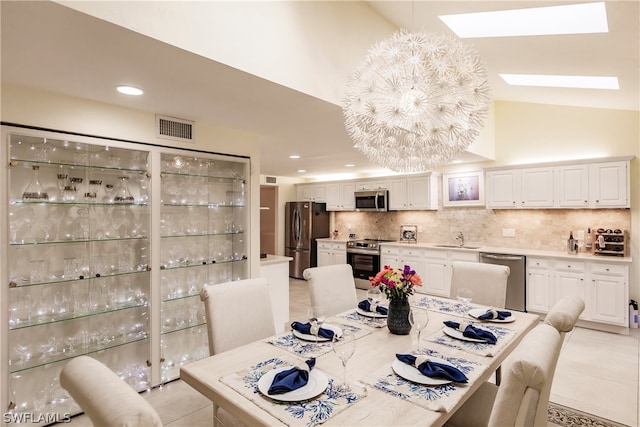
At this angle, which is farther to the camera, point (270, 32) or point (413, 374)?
point (270, 32)

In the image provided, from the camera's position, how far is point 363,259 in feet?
22.0

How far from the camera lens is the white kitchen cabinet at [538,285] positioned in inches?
182

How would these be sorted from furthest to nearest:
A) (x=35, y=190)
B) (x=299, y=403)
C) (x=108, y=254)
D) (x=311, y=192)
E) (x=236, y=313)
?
(x=311, y=192) → (x=108, y=254) → (x=35, y=190) → (x=236, y=313) → (x=299, y=403)

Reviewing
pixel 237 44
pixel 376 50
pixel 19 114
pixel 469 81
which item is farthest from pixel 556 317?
pixel 19 114

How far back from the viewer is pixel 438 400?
4.18ft

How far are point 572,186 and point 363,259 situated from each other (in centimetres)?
356

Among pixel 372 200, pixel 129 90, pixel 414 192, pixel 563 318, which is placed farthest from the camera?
pixel 372 200

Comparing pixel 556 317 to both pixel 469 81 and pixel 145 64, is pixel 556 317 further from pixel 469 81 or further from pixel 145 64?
pixel 145 64

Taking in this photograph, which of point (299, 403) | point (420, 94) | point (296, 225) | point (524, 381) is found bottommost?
point (299, 403)

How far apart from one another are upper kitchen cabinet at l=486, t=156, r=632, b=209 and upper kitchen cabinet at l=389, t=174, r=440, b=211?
981mm

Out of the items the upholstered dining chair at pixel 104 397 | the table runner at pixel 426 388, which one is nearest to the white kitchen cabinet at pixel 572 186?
the table runner at pixel 426 388

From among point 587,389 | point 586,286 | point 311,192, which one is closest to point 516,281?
point 586,286

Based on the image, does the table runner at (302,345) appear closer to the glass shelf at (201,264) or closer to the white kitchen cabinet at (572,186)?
the glass shelf at (201,264)

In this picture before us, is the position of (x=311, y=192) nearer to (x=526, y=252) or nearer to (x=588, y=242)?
(x=526, y=252)
